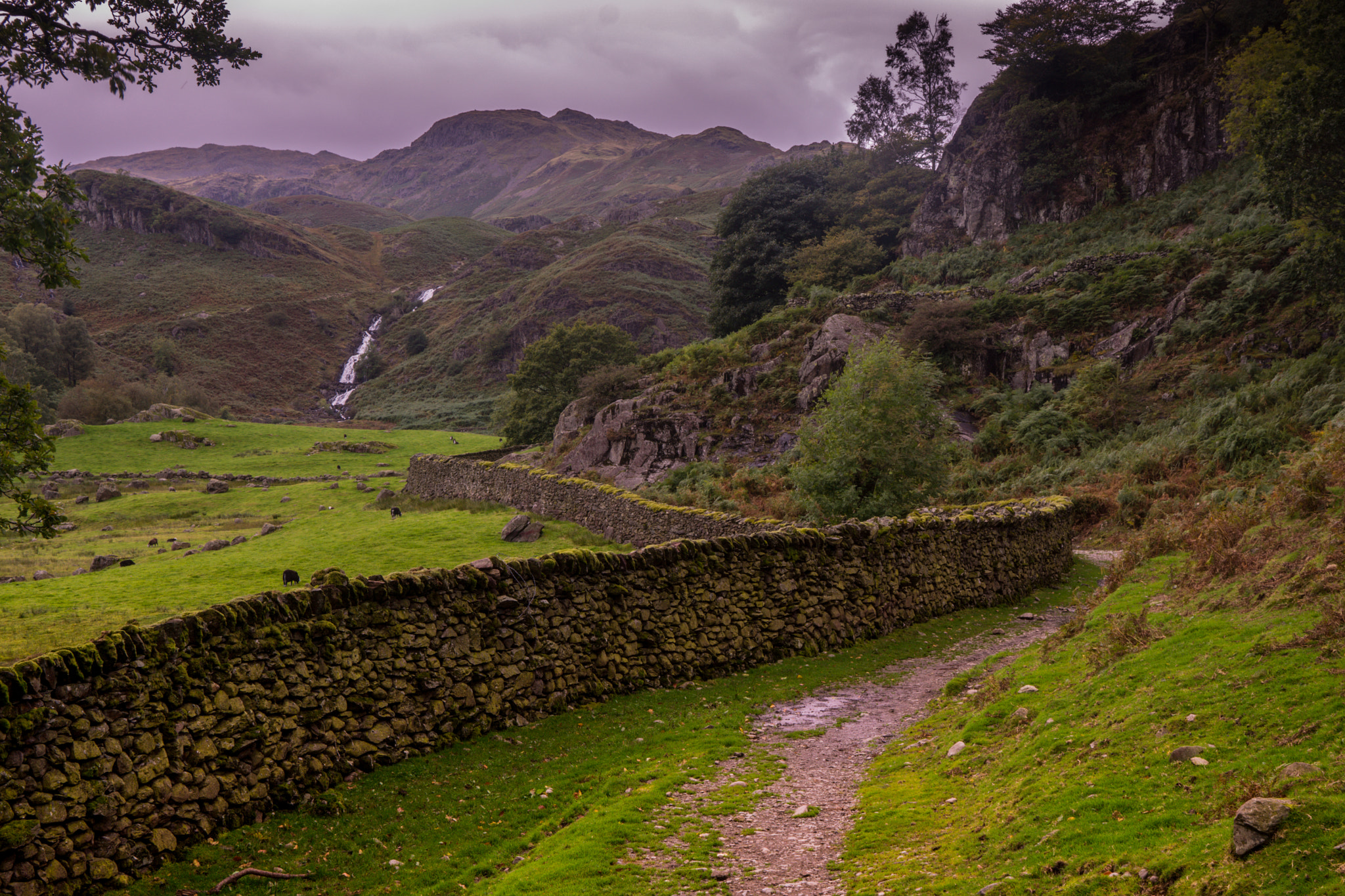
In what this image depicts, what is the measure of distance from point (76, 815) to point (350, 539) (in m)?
21.0

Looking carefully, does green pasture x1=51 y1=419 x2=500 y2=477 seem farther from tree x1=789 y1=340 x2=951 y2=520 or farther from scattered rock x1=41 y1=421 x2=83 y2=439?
tree x1=789 y1=340 x2=951 y2=520

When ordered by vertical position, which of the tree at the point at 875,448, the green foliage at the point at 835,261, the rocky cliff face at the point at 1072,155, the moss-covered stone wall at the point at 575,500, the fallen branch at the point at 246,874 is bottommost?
the fallen branch at the point at 246,874

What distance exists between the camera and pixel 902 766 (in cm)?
923

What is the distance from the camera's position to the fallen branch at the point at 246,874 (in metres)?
6.61

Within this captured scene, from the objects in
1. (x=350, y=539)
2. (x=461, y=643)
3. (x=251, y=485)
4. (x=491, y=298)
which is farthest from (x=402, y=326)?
(x=461, y=643)

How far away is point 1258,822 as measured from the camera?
4.03 meters

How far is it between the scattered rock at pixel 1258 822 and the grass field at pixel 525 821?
158 inches

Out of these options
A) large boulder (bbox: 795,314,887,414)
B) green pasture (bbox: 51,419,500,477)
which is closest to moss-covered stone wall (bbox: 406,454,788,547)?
large boulder (bbox: 795,314,887,414)

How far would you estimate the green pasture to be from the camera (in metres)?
55.5


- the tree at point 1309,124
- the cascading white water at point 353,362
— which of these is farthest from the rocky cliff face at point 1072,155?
the cascading white water at point 353,362

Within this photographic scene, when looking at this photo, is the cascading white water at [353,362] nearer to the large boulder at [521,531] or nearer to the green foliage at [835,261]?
the green foliage at [835,261]

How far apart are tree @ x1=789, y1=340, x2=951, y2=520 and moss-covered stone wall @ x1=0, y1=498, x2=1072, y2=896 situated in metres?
4.86

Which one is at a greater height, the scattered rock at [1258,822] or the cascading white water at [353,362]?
the cascading white water at [353,362]

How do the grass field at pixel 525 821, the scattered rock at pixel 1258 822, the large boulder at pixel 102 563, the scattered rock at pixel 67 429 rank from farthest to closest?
the scattered rock at pixel 67 429
the large boulder at pixel 102 563
the grass field at pixel 525 821
the scattered rock at pixel 1258 822
